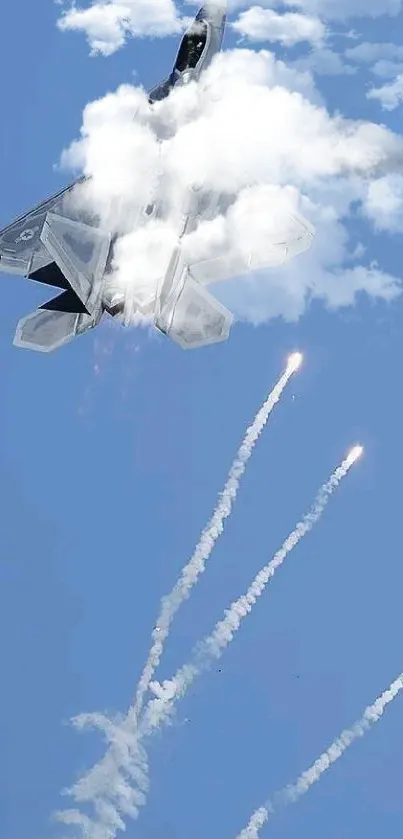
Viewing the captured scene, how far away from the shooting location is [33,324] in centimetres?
5688

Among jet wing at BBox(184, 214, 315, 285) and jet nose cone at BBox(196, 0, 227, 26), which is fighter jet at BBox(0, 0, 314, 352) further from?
jet nose cone at BBox(196, 0, 227, 26)

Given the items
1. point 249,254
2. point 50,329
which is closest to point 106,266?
point 50,329

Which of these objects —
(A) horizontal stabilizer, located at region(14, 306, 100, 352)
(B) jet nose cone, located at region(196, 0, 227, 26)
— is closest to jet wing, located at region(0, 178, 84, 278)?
(A) horizontal stabilizer, located at region(14, 306, 100, 352)

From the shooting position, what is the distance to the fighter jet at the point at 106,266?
177 ft

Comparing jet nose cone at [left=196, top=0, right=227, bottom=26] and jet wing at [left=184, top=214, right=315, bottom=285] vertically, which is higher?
jet nose cone at [left=196, top=0, right=227, bottom=26]

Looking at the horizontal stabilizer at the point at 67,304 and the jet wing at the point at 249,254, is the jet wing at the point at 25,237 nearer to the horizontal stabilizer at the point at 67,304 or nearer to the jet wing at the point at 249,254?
the horizontal stabilizer at the point at 67,304

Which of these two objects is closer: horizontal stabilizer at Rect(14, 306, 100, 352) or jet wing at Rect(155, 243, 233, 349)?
jet wing at Rect(155, 243, 233, 349)

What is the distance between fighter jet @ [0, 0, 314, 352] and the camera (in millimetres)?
54000

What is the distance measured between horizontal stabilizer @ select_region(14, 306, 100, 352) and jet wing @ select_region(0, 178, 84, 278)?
242 centimetres

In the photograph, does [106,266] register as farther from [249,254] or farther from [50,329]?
[249,254]

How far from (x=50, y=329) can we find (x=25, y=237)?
544 centimetres

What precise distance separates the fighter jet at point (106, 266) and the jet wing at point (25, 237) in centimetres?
5

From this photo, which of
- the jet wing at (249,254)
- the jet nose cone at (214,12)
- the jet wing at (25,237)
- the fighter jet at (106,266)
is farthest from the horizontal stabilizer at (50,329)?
the jet nose cone at (214,12)

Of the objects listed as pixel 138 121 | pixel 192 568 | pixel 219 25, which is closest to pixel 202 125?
pixel 138 121
